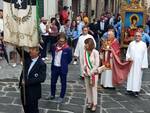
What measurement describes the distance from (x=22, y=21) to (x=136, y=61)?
4.58m

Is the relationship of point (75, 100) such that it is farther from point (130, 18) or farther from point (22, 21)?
point (130, 18)

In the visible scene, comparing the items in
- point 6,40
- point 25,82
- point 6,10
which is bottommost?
point 25,82

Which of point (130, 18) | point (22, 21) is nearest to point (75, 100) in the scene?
point (22, 21)

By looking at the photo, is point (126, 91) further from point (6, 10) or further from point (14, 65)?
point (6, 10)

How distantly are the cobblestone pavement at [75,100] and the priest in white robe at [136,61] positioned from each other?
9.9 inches

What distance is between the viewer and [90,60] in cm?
939

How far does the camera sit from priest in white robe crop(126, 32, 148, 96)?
10930 mm

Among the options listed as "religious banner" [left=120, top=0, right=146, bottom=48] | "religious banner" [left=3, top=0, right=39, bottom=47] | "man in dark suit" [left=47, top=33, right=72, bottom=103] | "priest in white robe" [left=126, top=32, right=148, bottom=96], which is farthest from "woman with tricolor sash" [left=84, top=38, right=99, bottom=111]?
"religious banner" [left=120, top=0, right=146, bottom=48]

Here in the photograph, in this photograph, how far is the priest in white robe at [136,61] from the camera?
35.9 ft

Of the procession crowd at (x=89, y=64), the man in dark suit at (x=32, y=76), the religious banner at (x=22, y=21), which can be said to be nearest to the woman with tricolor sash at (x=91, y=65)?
the procession crowd at (x=89, y=64)

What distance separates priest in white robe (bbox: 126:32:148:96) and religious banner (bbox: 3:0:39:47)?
429 cm

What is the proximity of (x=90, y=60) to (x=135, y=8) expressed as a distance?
22.9 feet

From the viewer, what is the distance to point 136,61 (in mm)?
10984

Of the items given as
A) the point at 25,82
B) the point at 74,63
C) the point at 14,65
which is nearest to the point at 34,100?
the point at 25,82
